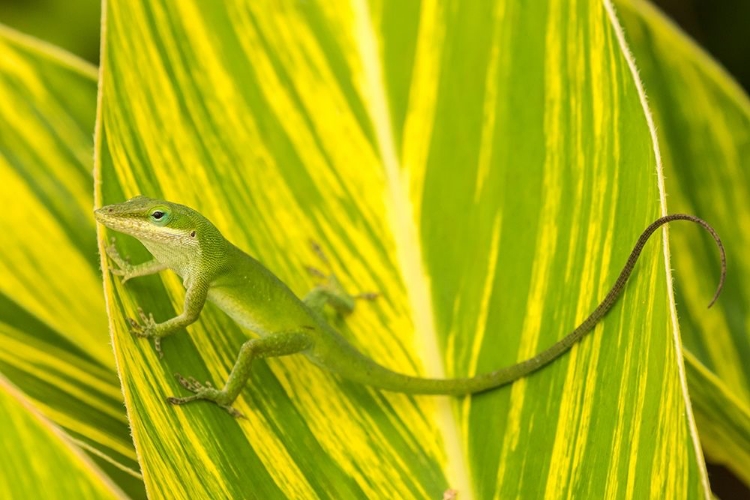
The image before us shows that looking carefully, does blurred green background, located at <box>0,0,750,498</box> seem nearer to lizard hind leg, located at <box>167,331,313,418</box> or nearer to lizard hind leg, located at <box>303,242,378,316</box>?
lizard hind leg, located at <box>303,242,378,316</box>

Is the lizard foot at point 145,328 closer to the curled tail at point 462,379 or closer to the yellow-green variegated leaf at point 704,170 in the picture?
the curled tail at point 462,379

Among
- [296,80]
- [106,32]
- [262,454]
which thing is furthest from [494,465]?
[106,32]

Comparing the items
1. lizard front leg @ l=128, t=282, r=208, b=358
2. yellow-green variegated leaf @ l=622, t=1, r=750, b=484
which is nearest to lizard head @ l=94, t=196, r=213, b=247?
lizard front leg @ l=128, t=282, r=208, b=358

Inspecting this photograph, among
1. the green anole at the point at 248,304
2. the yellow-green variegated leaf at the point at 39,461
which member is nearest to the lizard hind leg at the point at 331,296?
the green anole at the point at 248,304

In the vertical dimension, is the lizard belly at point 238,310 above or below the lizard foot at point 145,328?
below

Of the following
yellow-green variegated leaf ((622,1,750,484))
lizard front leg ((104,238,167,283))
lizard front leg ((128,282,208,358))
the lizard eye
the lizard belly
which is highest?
the lizard eye

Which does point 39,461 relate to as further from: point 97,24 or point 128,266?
point 97,24

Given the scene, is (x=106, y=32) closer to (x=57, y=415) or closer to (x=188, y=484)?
(x=57, y=415)

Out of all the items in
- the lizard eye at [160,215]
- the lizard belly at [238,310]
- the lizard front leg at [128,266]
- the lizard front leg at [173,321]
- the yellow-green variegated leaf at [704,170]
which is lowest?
the yellow-green variegated leaf at [704,170]
